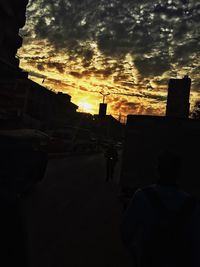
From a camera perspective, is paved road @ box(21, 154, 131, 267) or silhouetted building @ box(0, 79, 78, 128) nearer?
paved road @ box(21, 154, 131, 267)

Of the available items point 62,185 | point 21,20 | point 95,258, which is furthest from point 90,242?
point 21,20

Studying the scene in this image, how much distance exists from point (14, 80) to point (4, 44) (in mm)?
16863

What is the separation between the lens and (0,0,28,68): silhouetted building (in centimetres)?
6675

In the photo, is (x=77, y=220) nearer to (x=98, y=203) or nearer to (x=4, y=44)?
(x=98, y=203)

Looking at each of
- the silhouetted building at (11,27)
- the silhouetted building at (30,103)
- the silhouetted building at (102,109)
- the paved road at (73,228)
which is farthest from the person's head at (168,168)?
the silhouetted building at (102,109)

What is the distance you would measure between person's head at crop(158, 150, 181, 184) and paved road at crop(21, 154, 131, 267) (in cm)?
299

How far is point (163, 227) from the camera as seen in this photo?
3.30 m

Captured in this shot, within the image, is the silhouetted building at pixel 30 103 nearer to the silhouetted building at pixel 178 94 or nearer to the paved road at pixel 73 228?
the paved road at pixel 73 228

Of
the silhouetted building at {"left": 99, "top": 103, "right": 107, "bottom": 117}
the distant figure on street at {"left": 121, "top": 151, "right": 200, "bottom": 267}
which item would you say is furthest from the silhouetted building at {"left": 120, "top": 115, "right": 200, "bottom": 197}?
the silhouetted building at {"left": 99, "top": 103, "right": 107, "bottom": 117}

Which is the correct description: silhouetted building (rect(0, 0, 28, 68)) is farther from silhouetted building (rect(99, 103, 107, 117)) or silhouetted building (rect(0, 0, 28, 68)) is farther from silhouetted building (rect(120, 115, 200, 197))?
silhouetted building (rect(120, 115, 200, 197))

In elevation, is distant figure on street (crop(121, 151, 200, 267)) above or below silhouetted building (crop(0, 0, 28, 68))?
below

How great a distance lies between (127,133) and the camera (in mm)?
11031

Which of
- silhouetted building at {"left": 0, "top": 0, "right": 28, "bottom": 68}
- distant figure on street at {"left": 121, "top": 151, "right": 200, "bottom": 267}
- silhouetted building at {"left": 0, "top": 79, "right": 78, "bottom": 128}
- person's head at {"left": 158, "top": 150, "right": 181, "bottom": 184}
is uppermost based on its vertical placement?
silhouetted building at {"left": 0, "top": 0, "right": 28, "bottom": 68}

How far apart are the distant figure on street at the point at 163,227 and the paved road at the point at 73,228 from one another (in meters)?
2.94
